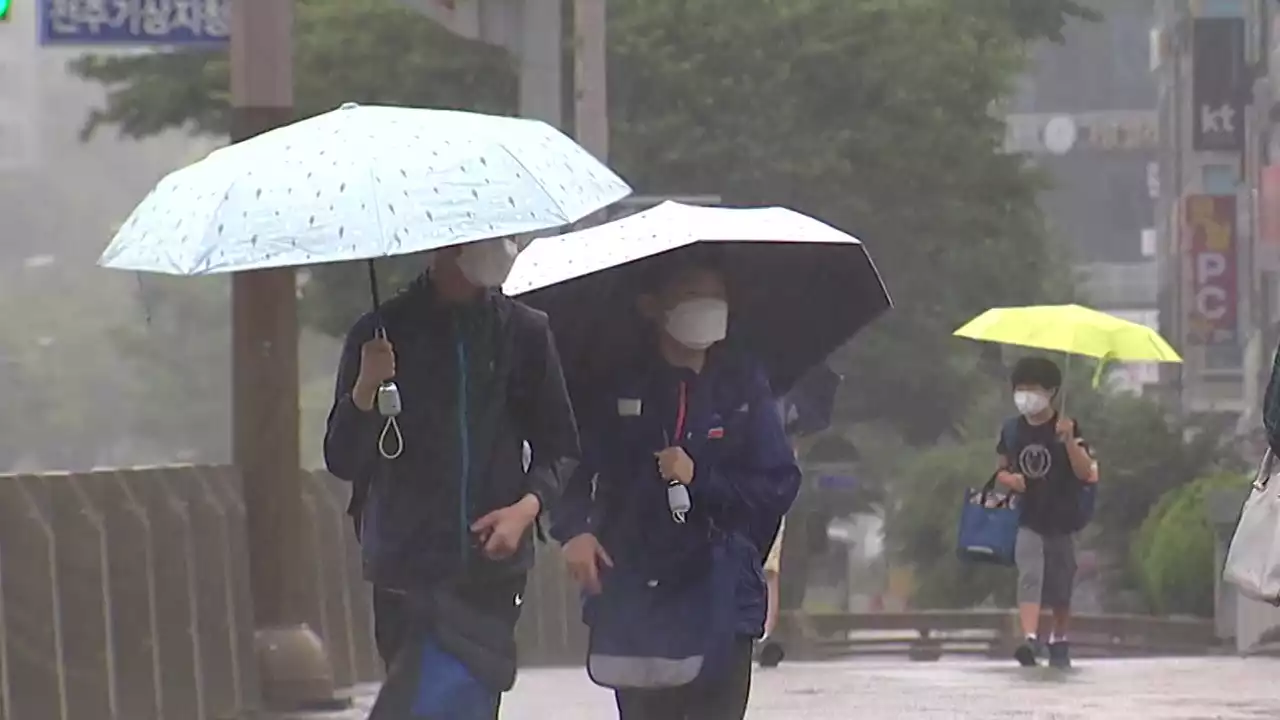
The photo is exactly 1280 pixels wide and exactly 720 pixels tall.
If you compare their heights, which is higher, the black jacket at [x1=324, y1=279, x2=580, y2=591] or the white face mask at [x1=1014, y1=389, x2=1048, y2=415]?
the black jacket at [x1=324, y1=279, x2=580, y2=591]

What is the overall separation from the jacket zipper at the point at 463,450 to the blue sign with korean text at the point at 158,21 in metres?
5.25

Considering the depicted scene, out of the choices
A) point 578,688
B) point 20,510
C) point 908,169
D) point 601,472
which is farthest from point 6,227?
point 601,472

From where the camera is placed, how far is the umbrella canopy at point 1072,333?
13.6 metres

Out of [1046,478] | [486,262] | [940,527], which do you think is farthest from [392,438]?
[940,527]

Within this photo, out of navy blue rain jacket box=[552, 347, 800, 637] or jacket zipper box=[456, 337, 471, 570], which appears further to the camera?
navy blue rain jacket box=[552, 347, 800, 637]

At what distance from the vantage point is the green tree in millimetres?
23859

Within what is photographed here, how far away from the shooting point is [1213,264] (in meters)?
34.2

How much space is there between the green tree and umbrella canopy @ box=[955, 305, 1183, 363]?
1037 centimetres

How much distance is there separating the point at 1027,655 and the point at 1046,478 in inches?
52.1

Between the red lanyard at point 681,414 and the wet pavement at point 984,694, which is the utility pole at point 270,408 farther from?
the red lanyard at point 681,414

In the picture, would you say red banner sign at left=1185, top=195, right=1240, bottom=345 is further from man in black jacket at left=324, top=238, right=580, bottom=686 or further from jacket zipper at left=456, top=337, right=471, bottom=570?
jacket zipper at left=456, top=337, right=471, bottom=570

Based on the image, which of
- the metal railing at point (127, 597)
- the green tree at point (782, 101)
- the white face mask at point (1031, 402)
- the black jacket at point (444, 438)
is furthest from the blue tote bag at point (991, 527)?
the green tree at point (782, 101)

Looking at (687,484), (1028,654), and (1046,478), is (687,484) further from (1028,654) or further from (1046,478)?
(1028,654)

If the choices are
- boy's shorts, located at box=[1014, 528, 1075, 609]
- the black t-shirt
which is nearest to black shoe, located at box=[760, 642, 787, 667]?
boy's shorts, located at box=[1014, 528, 1075, 609]
